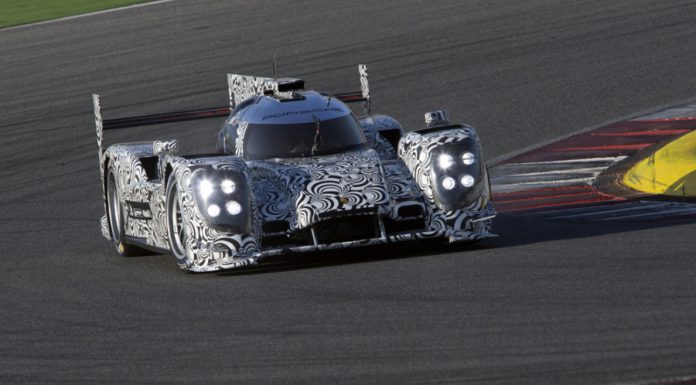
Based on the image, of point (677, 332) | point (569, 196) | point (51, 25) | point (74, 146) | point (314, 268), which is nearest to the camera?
point (677, 332)

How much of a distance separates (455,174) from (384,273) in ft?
4.13

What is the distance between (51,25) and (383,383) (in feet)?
76.5

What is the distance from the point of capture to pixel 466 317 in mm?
8062

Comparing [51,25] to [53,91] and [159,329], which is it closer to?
[53,91]

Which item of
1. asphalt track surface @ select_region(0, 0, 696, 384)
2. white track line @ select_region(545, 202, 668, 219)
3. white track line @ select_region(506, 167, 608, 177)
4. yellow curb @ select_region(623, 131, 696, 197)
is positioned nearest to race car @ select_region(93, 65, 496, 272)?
asphalt track surface @ select_region(0, 0, 696, 384)

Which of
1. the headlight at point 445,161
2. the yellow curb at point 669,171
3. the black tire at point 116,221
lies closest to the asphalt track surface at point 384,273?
the black tire at point 116,221

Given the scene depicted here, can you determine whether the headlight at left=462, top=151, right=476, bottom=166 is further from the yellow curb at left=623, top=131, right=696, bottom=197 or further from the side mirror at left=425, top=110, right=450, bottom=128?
the yellow curb at left=623, top=131, right=696, bottom=197

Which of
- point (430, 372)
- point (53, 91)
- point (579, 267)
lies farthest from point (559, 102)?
point (430, 372)

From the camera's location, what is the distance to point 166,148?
11.4 m

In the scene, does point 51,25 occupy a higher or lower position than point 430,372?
higher

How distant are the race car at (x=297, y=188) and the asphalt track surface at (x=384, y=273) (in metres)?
0.22

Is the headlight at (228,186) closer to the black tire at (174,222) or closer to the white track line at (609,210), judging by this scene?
the black tire at (174,222)

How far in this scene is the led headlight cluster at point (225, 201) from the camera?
1016 centimetres

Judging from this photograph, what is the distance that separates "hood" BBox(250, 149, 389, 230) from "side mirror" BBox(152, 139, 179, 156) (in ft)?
2.65
